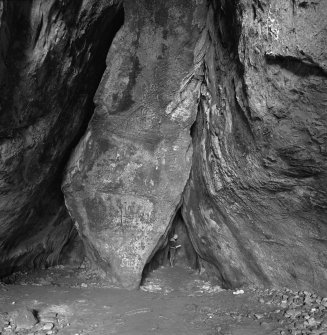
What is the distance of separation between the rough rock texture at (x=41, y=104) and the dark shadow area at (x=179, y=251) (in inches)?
60.0

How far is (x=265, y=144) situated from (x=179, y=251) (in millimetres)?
3112

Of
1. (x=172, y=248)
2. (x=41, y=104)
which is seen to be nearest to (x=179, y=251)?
(x=172, y=248)

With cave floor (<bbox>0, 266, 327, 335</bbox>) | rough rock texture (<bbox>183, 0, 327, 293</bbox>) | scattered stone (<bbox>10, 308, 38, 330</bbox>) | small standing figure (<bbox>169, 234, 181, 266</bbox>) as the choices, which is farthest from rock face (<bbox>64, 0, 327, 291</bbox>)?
scattered stone (<bbox>10, 308, 38, 330</bbox>)

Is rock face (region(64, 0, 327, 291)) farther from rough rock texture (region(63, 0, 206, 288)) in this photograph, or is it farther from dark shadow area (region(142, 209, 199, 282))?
dark shadow area (region(142, 209, 199, 282))

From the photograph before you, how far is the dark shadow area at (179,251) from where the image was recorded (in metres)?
5.68

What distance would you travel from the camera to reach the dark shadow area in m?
5.68

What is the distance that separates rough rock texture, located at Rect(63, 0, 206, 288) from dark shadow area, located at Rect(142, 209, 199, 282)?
720 mm

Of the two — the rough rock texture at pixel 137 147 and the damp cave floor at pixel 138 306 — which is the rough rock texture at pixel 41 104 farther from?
the damp cave floor at pixel 138 306

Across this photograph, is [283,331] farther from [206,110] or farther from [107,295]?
[206,110]

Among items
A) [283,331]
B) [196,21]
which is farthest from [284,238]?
[196,21]

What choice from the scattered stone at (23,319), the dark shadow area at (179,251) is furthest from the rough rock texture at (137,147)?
the scattered stone at (23,319)

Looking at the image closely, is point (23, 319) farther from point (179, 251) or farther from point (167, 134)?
point (179, 251)

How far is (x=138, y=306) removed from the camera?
3.96 meters

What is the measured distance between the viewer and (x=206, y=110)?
446 centimetres
